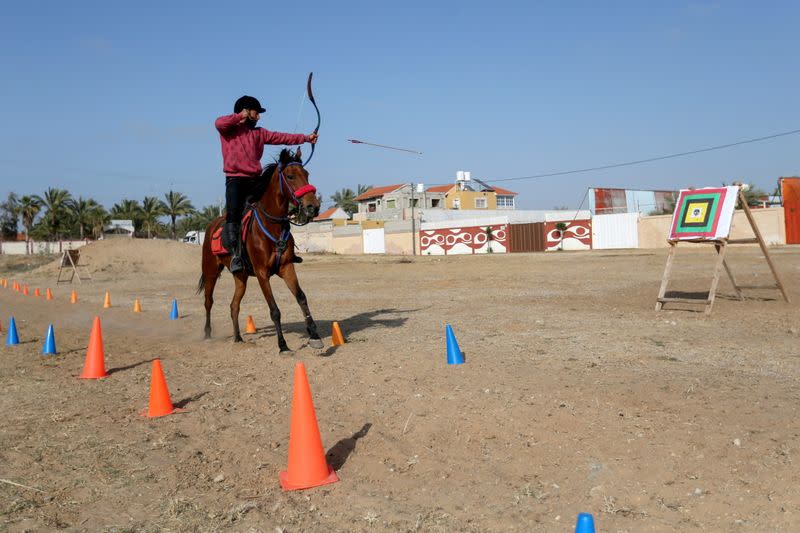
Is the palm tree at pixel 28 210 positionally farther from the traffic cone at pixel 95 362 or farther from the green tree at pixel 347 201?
the traffic cone at pixel 95 362

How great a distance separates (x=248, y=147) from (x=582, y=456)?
7.19 m

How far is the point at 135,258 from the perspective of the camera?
1785 inches

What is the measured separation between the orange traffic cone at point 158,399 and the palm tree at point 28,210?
107m

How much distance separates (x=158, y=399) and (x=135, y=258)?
42470mm

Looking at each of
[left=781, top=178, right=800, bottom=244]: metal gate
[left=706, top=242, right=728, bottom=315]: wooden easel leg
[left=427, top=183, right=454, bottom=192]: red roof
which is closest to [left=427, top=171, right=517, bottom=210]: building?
[left=427, top=183, right=454, bottom=192]: red roof

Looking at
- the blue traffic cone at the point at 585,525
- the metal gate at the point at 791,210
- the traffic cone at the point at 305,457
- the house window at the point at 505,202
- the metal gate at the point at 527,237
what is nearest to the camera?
the blue traffic cone at the point at 585,525

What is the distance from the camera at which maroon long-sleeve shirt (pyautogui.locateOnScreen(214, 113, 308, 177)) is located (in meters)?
9.92

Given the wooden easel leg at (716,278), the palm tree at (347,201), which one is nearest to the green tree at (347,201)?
the palm tree at (347,201)

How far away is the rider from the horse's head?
51 cm

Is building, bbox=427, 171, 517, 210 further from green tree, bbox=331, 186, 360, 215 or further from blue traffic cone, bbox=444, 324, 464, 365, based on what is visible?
blue traffic cone, bbox=444, 324, 464, 365

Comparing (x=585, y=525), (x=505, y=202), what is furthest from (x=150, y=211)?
(x=585, y=525)

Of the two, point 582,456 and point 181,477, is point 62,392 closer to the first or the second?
point 181,477

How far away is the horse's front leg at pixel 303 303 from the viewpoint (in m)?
8.94

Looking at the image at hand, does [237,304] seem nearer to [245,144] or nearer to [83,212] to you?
[245,144]
